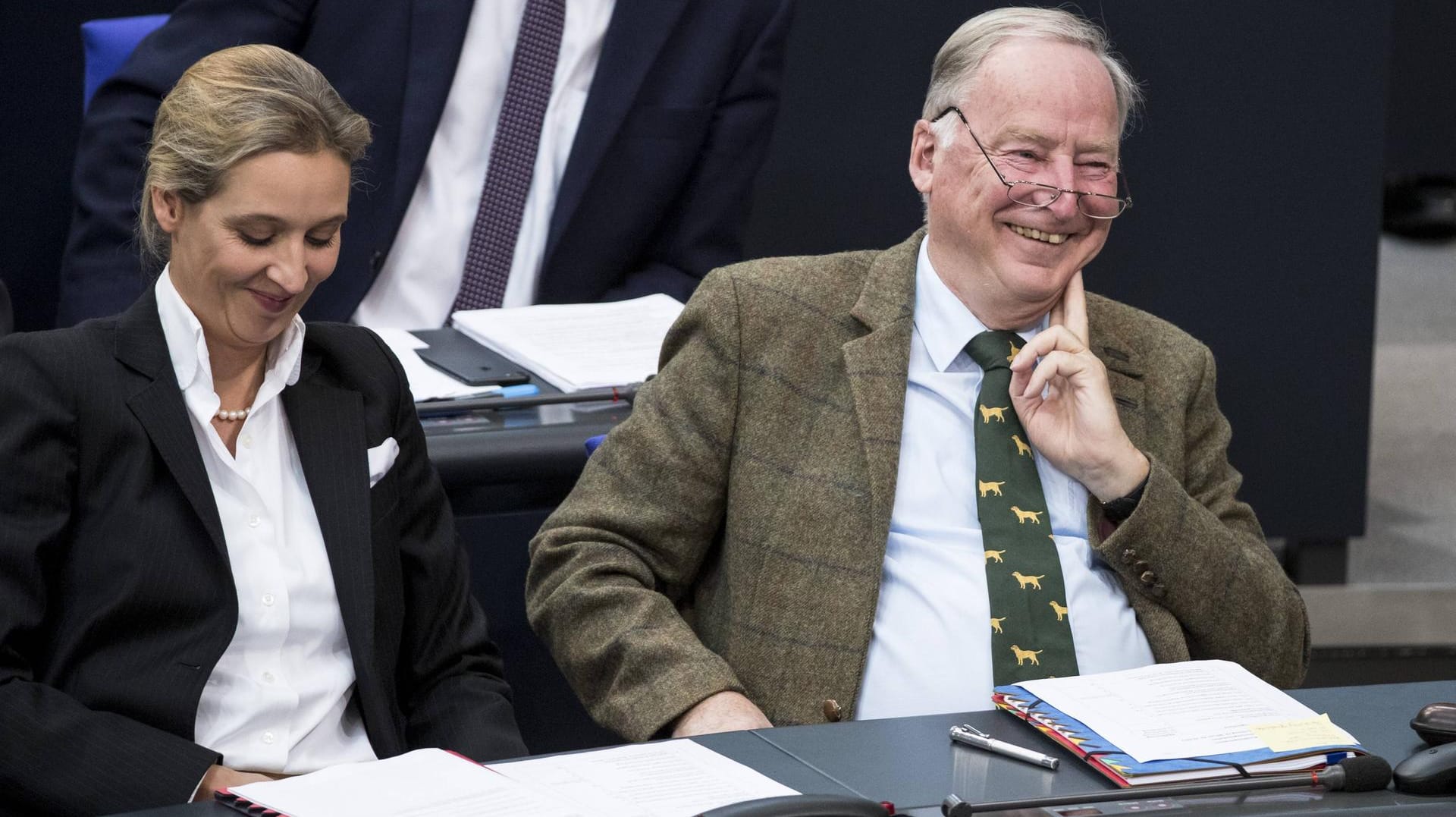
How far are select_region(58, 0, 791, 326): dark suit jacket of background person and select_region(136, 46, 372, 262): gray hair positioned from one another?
48.7 inches

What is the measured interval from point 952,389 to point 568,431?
53cm

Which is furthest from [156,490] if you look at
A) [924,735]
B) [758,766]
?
[924,735]

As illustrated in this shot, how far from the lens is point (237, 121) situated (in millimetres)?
1571

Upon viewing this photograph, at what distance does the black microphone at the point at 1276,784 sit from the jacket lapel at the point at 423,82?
6.31ft

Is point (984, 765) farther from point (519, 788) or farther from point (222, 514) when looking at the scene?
point (222, 514)

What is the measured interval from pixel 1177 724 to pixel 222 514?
2.87 ft

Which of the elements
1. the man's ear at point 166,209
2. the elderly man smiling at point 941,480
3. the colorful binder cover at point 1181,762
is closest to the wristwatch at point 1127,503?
the elderly man smiling at point 941,480

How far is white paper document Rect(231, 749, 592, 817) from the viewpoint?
1.22 metres

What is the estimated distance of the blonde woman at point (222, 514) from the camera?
1490mm

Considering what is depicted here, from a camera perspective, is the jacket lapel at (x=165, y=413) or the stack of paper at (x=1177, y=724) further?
the jacket lapel at (x=165, y=413)

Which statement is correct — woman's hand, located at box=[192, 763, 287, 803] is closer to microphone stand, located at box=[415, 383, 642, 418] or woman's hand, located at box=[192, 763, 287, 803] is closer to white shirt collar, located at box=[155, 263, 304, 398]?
white shirt collar, located at box=[155, 263, 304, 398]

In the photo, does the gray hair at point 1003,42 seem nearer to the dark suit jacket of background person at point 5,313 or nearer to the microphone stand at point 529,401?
the microphone stand at point 529,401

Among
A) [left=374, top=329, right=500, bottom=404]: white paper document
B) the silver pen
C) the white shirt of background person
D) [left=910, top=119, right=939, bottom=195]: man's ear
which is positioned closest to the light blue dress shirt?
[left=910, top=119, right=939, bottom=195]: man's ear

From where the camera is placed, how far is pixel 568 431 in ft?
7.32
